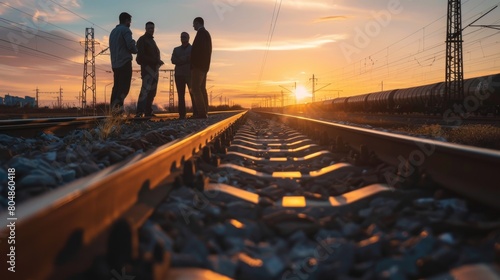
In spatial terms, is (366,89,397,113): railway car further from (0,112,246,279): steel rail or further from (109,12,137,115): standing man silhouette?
(0,112,246,279): steel rail

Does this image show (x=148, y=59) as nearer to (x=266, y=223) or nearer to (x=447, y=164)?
(x=447, y=164)

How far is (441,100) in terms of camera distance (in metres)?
32.1

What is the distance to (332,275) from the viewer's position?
5.46 feet

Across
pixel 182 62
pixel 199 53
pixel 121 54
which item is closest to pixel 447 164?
pixel 121 54

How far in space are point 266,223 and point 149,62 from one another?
34.7 ft

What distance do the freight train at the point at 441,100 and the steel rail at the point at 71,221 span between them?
87.2 feet

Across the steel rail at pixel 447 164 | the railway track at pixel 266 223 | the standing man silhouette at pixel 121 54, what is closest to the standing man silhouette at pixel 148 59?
the standing man silhouette at pixel 121 54

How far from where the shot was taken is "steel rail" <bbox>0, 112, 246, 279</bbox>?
124cm

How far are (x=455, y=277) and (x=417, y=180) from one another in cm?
172

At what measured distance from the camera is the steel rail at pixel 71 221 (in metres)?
1.24

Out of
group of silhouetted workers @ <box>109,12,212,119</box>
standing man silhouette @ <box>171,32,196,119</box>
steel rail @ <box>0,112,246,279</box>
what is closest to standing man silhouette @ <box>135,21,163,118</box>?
group of silhouetted workers @ <box>109,12,212,119</box>

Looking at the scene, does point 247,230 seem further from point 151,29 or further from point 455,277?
point 151,29

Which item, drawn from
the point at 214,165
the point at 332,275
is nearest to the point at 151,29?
→ the point at 214,165

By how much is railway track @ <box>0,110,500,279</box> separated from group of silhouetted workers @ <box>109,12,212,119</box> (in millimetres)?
6335
